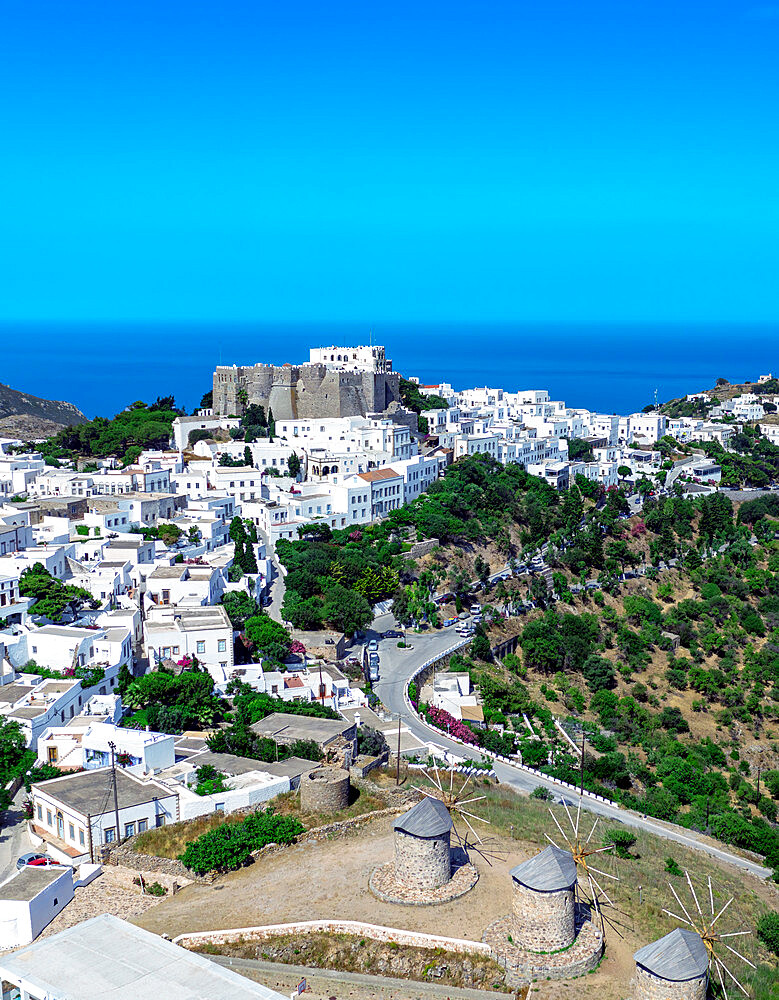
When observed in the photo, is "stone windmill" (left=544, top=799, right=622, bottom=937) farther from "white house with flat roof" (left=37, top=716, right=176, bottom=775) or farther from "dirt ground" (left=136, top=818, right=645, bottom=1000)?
"white house with flat roof" (left=37, top=716, right=176, bottom=775)

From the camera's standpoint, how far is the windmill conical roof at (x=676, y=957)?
37.0ft

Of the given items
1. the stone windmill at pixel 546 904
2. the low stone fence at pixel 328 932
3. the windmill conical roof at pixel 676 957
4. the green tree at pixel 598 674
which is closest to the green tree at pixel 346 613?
the green tree at pixel 598 674

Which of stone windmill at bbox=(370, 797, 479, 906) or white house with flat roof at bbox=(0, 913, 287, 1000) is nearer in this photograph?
white house with flat roof at bbox=(0, 913, 287, 1000)

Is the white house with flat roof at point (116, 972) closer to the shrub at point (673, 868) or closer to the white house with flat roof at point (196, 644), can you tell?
the shrub at point (673, 868)

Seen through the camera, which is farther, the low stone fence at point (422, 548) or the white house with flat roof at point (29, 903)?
the low stone fence at point (422, 548)

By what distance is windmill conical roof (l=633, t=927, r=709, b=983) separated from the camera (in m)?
11.3

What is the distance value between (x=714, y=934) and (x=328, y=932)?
4955mm

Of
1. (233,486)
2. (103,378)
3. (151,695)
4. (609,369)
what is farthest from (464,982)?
(609,369)

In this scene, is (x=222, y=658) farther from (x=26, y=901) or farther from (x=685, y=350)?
(x=685, y=350)

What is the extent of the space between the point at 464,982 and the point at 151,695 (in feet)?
37.7

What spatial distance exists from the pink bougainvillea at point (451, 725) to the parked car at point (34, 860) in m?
10.5

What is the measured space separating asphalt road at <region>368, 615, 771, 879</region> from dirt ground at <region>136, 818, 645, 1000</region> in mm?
5893

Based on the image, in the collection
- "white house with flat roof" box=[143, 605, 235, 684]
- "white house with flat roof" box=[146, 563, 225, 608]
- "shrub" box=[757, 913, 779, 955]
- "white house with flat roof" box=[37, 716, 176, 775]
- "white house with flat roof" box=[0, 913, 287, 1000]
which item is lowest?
"shrub" box=[757, 913, 779, 955]

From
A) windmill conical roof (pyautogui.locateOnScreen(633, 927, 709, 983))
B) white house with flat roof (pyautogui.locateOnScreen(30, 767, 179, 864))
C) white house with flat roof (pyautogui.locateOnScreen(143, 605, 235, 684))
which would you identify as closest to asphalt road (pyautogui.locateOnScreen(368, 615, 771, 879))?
white house with flat roof (pyautogui.locateOnScreen(143, 605, 235, 684))
